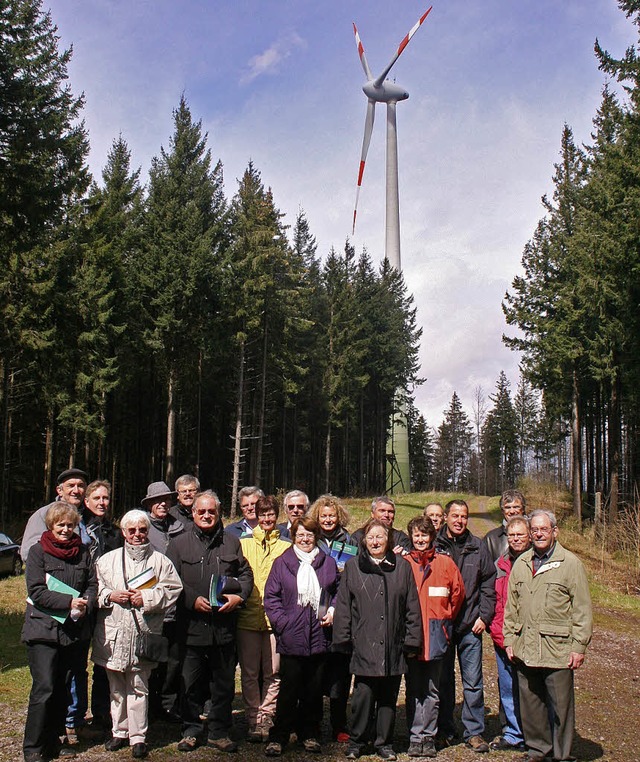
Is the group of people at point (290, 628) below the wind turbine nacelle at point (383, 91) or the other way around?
below

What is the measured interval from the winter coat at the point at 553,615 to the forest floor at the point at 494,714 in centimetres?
92

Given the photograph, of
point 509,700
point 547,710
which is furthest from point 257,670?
point 547,710

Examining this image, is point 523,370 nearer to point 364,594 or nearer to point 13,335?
point 13,335

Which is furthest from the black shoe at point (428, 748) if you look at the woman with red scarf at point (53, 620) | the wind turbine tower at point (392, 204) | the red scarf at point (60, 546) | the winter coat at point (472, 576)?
the wind turbine tower at point (392, 204)

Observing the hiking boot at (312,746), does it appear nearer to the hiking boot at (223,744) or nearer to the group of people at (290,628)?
the group of people at (290,628)

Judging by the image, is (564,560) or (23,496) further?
(23,496)

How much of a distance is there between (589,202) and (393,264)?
23.5 m

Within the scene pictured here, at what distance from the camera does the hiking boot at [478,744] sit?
5.62m

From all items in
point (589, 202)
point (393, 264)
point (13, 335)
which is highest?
point (393, 264)

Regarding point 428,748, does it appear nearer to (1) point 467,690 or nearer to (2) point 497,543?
(1) point 467,690

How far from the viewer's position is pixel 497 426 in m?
73.9

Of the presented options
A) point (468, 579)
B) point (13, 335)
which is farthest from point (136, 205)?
point (468, 579)

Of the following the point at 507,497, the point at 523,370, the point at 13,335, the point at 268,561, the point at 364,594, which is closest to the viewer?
the point at 364,594

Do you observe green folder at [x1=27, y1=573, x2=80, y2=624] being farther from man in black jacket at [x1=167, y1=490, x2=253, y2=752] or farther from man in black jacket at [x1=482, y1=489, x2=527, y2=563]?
man in black jacket at [x1=482, y1=489, x2=527, y2=563]
